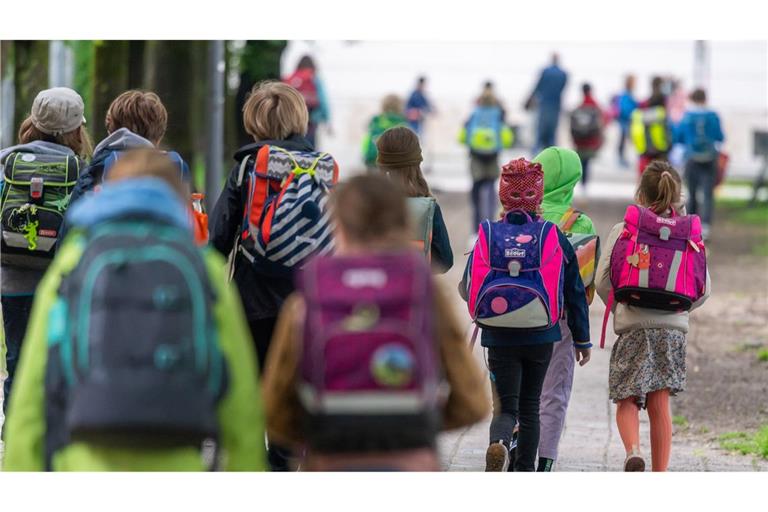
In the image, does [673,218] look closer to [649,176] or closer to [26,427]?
[649,176]

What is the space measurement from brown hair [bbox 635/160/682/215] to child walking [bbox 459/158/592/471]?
1.85ft

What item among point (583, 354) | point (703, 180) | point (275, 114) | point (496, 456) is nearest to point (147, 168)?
point (275, 114)

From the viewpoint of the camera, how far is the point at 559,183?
784 cm

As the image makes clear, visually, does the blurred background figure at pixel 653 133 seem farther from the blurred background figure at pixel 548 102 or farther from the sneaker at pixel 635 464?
the sneaker at pixel 635 464

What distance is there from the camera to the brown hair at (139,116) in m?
6.94

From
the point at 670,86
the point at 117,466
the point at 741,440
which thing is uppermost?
the point at 670,86

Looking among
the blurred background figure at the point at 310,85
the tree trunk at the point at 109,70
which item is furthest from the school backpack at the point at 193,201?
the blurred background figure at the point at 310,85

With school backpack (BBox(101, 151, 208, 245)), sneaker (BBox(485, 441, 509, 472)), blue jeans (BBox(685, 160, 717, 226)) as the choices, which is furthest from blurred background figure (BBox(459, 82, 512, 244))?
school backpack (BBox(101, 151, 208, 245))

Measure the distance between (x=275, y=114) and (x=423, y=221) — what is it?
2.80ft

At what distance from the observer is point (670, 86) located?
29422mm

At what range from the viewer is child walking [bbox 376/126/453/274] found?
722 cm

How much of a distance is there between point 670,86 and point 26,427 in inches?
1021

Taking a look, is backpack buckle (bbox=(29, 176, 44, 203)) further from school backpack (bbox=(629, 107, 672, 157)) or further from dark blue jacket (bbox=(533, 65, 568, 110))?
dark blue jacket (bbox=(533, 65, 568, 110))

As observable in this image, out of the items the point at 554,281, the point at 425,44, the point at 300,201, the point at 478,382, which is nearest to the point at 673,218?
the point at 554,281
